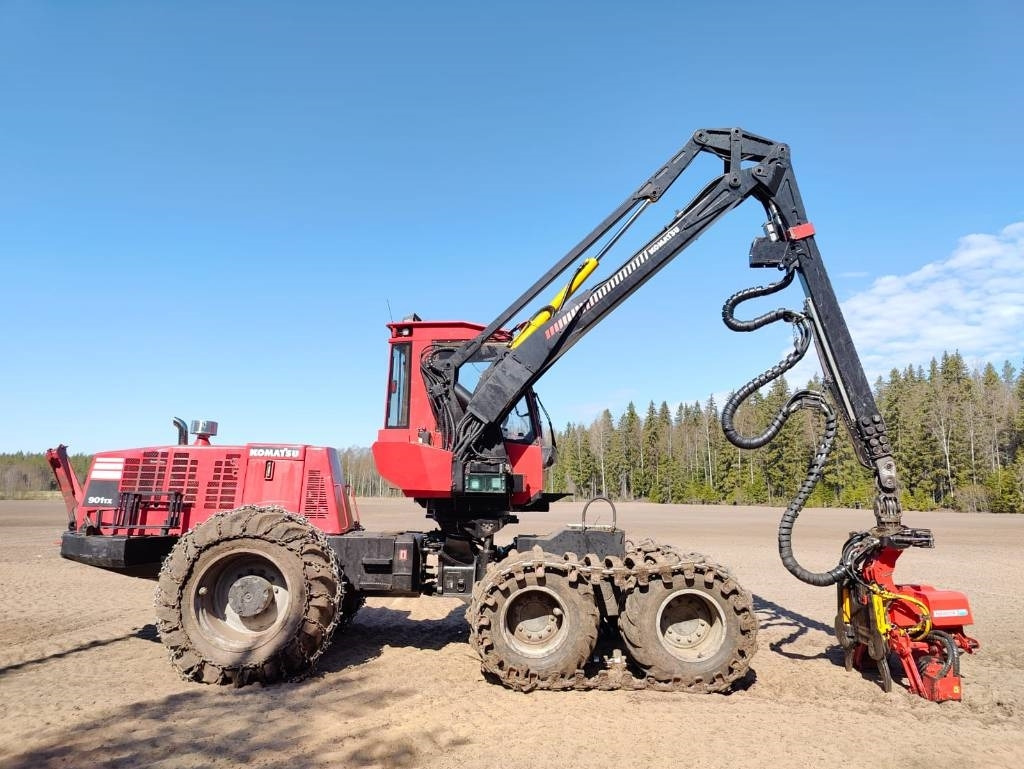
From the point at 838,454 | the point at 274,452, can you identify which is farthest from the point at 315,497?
the point at 838,454

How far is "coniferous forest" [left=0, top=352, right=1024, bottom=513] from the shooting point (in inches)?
2689

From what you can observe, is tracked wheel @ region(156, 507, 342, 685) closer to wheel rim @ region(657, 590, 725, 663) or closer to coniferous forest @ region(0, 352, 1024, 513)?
wheel rim @ region(657, 590, 725, 663)

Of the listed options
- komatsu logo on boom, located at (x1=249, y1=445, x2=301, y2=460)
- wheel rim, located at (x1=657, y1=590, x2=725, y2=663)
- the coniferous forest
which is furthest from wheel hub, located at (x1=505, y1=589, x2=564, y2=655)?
the coniferous forest

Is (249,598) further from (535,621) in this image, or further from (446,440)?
(535,621)

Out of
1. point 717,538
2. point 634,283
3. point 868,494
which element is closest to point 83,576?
point 634,283

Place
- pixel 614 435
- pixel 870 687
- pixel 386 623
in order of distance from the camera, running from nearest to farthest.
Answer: pixel 870 687 → pixel 386 623 → pixel 614 435

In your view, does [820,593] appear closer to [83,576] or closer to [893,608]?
[893,608]

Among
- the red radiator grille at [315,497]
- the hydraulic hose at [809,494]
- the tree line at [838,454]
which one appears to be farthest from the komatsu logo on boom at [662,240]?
the tree line at [838,454]

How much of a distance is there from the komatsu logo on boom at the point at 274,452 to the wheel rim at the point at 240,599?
4.92ft

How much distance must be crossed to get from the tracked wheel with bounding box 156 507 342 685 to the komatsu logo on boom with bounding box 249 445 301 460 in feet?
3.69

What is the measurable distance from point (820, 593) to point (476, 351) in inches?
414

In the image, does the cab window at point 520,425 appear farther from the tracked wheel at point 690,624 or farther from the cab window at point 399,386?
the tracked wheel at point 690,624

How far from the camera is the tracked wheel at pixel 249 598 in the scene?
7.64 metres

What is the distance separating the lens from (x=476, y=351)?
9.11 metres
